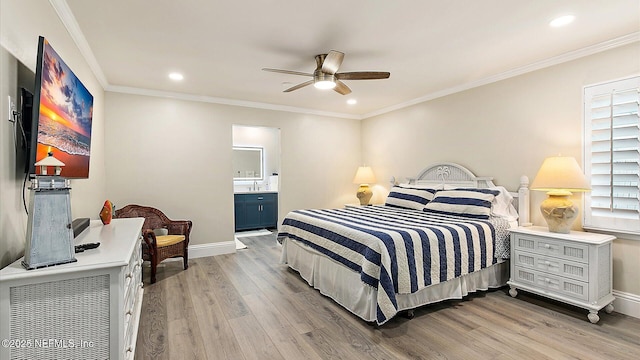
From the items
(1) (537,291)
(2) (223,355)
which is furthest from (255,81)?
(1) (537,291)

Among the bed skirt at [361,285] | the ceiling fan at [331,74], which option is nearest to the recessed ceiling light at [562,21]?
the ceiling fan at [331,74]

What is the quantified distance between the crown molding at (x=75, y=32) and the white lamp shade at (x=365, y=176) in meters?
3.95

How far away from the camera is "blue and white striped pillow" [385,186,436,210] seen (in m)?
4.11

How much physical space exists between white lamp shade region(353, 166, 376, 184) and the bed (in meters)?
1.37

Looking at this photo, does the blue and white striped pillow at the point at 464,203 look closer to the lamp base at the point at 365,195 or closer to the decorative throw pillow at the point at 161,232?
the lamp base at the point at 365,195

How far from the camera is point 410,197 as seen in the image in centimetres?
426

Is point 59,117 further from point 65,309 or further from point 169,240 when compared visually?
point 169,240

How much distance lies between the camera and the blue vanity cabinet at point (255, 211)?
6.30 metres

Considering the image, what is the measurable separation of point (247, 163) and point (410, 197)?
402cm

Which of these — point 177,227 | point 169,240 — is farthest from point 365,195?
point 169,240

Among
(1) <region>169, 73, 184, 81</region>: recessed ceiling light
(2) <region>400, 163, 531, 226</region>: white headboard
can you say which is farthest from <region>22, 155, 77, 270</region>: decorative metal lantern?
(2) <region>400, 163, 531, 226</region>: white headboard

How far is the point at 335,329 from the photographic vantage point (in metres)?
2.44

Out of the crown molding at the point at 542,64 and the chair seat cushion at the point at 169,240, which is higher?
the crown molding at the point at 542,64

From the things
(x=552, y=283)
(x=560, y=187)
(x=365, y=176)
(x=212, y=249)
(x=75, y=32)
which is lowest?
(x=212, y=249)
